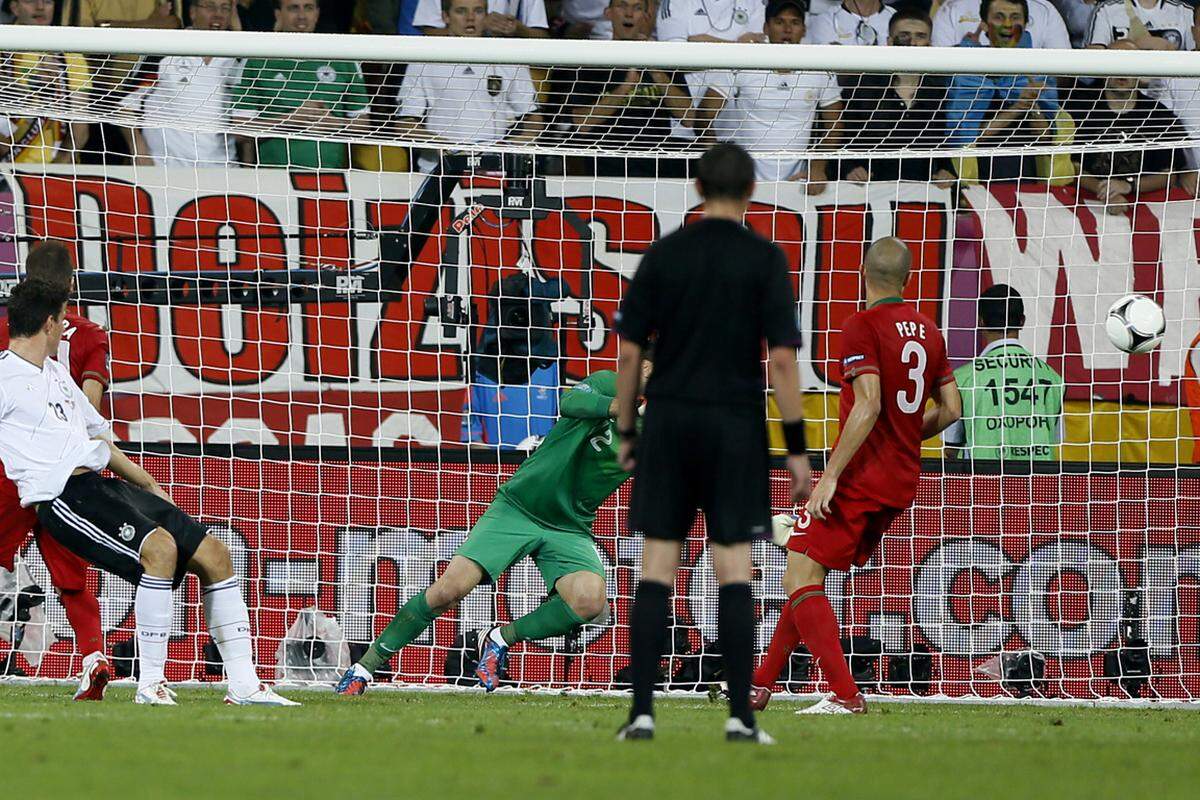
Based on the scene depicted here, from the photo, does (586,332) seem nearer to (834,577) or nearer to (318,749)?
(834,577)

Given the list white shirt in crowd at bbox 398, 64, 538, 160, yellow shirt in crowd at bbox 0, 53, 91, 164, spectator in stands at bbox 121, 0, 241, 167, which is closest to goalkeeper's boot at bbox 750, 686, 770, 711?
white shirt in crowd at bbox 398, 64, 538, 160

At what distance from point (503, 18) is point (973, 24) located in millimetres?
3866

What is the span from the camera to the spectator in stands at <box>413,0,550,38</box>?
13.3 meters

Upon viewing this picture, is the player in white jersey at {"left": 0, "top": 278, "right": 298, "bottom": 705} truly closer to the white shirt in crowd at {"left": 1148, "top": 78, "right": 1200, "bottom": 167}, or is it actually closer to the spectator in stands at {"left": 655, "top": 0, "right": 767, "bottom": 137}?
the white shirt in crowd at {"left": 1148, "top": 78, "right": 1200, "bottom": 167}

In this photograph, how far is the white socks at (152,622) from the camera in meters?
7.07

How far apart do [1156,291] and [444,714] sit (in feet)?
21.2

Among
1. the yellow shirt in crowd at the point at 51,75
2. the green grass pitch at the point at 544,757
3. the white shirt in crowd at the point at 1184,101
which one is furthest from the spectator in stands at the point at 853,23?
the green grass pitch at the point at 544,757

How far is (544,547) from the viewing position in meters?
8.77

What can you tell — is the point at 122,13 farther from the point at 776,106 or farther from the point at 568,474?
the point at 568,474

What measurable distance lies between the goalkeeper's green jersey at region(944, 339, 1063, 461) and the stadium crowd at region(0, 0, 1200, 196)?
1.33 metres

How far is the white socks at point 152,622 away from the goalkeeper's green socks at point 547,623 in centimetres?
209

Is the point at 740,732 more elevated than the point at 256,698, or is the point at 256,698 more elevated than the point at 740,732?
the point at 740,732

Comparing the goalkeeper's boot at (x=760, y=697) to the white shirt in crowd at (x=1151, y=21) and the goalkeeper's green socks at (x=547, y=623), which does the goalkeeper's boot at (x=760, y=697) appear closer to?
the goalkeeper's green socks at (x=547, y=623)

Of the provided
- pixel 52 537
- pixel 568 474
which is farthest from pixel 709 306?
pixel 52 537
